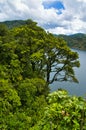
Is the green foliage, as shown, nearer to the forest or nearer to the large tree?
the forest

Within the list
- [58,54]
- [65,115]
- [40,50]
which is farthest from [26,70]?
[65,115]

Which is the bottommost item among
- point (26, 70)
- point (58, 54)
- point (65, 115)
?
point (65, 115)

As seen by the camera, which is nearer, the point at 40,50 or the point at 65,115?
the point at 65,115

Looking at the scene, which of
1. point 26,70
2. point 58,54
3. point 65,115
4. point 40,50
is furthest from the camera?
point 58,54

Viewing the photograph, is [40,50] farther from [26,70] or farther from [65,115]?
[65,115]

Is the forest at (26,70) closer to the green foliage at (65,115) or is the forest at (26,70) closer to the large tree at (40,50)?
the large tree at (40,50)

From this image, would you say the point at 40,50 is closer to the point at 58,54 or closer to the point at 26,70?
the point at 26,70

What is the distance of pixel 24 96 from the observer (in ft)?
93.8

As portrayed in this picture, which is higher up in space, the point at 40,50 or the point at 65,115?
the point at 40,50

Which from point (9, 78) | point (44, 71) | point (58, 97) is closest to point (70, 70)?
point (44, 71)

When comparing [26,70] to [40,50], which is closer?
[26,70]

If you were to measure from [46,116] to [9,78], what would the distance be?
23.1 metres

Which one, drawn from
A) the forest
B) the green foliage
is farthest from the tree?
the green foliage

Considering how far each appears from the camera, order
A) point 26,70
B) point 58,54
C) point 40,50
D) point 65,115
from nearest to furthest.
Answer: point 65,115 < point 26,70 < point 40,50 < point 58,54
